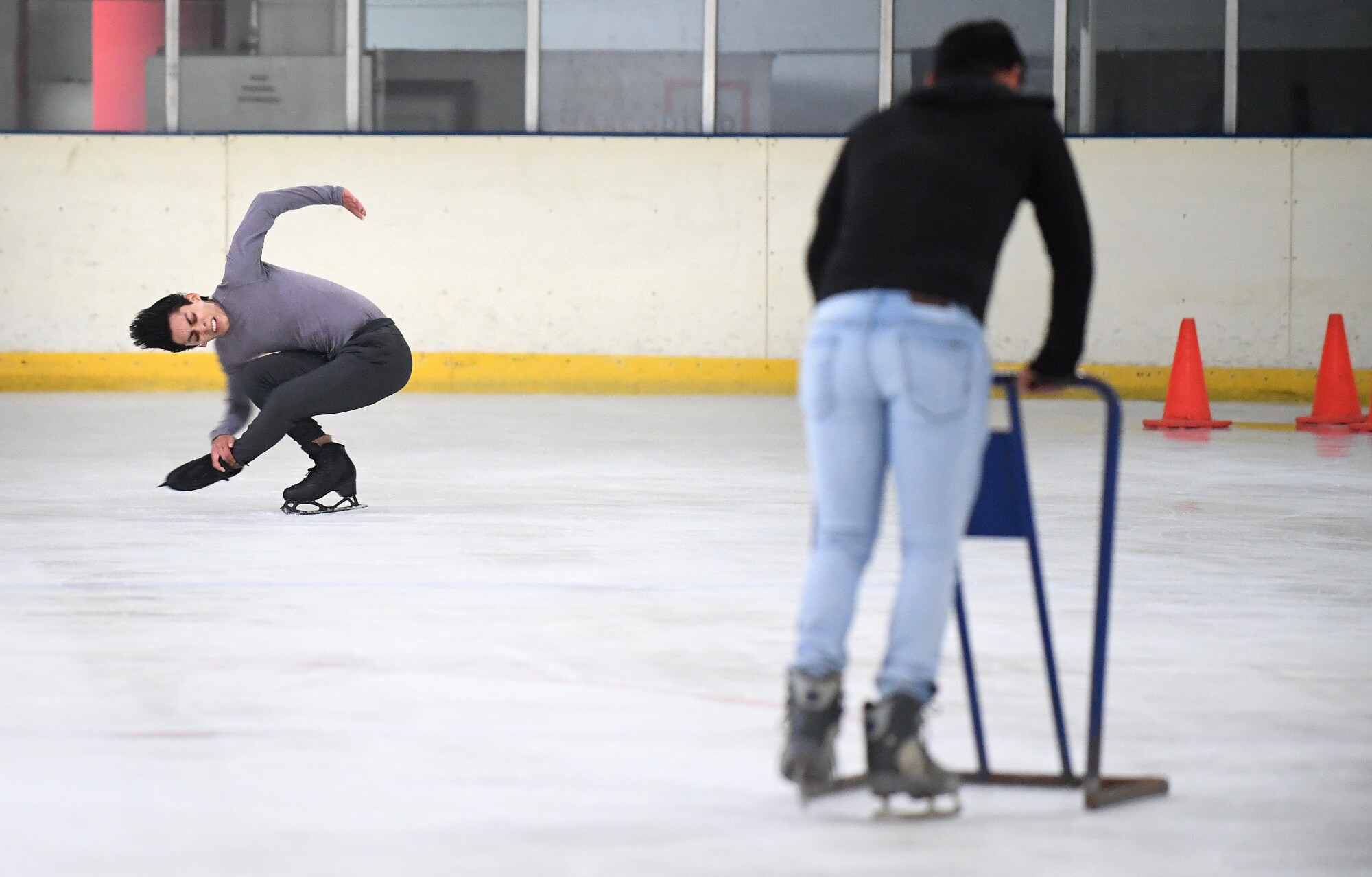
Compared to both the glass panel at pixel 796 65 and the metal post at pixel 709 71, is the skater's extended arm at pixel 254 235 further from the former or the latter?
the glass panel at pixel 796 65

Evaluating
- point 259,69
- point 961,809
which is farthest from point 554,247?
point 961,809

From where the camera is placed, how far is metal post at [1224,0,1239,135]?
44.6ft

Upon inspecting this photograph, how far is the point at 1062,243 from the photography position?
273cm

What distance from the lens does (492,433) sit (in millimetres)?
9977

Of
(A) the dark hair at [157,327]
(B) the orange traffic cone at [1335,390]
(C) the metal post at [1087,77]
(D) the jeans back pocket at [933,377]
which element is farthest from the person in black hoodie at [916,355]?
(C) the metal post at [1087,77]

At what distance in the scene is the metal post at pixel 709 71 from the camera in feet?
45.5

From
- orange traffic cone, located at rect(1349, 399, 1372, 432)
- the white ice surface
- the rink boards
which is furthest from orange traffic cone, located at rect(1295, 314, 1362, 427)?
the white ice surface

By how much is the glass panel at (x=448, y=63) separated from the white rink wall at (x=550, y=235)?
13.9 inches

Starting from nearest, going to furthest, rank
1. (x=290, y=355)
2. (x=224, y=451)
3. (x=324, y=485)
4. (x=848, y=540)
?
(x=848, y=540) → (x=224, y=451) → (x=324, y=485) → (x=290, y=355)

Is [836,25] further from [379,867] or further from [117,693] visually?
[379,867]

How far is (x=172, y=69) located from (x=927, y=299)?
1250cm

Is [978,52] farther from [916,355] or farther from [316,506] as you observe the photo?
[316,506]

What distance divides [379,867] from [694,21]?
12142mm

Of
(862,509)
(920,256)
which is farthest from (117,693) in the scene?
(920,256)
